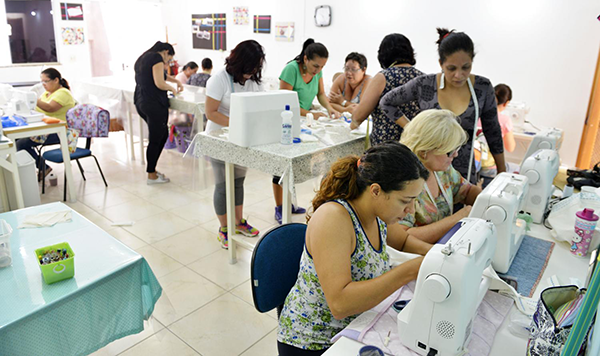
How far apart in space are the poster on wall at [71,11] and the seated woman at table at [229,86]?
508cm

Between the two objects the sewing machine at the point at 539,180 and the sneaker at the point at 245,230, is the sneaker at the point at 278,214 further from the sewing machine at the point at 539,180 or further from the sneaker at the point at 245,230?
the sewing machine at the point at 539,180

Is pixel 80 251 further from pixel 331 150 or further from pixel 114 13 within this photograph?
pixel 114 13

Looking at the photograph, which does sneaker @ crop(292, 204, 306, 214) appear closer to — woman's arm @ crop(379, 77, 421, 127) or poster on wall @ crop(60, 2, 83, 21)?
woman's arm @ crop(379, 77, 421, 127)

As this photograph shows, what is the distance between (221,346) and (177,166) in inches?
126

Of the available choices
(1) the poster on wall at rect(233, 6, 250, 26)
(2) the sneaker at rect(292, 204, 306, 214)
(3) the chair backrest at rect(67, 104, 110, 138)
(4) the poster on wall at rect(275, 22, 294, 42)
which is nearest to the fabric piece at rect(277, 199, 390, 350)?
(2) the sneaker at rect(292, 204, 306, 214)

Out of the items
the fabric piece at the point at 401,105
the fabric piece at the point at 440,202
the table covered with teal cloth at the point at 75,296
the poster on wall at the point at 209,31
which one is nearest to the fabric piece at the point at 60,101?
the table covered with teal cloth at the point at 75,296

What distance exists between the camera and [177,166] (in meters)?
5.01

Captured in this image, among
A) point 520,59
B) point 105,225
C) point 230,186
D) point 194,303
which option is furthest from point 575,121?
point 105,225

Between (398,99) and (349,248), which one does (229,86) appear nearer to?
(398,99)

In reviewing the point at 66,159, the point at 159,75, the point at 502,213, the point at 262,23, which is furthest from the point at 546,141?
the point at 262,23

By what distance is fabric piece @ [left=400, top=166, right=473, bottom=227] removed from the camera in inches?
67.8

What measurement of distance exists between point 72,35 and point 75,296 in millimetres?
6473

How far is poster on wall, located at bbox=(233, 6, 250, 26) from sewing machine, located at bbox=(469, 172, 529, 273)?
6258mm

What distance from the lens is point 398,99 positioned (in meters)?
2.27
